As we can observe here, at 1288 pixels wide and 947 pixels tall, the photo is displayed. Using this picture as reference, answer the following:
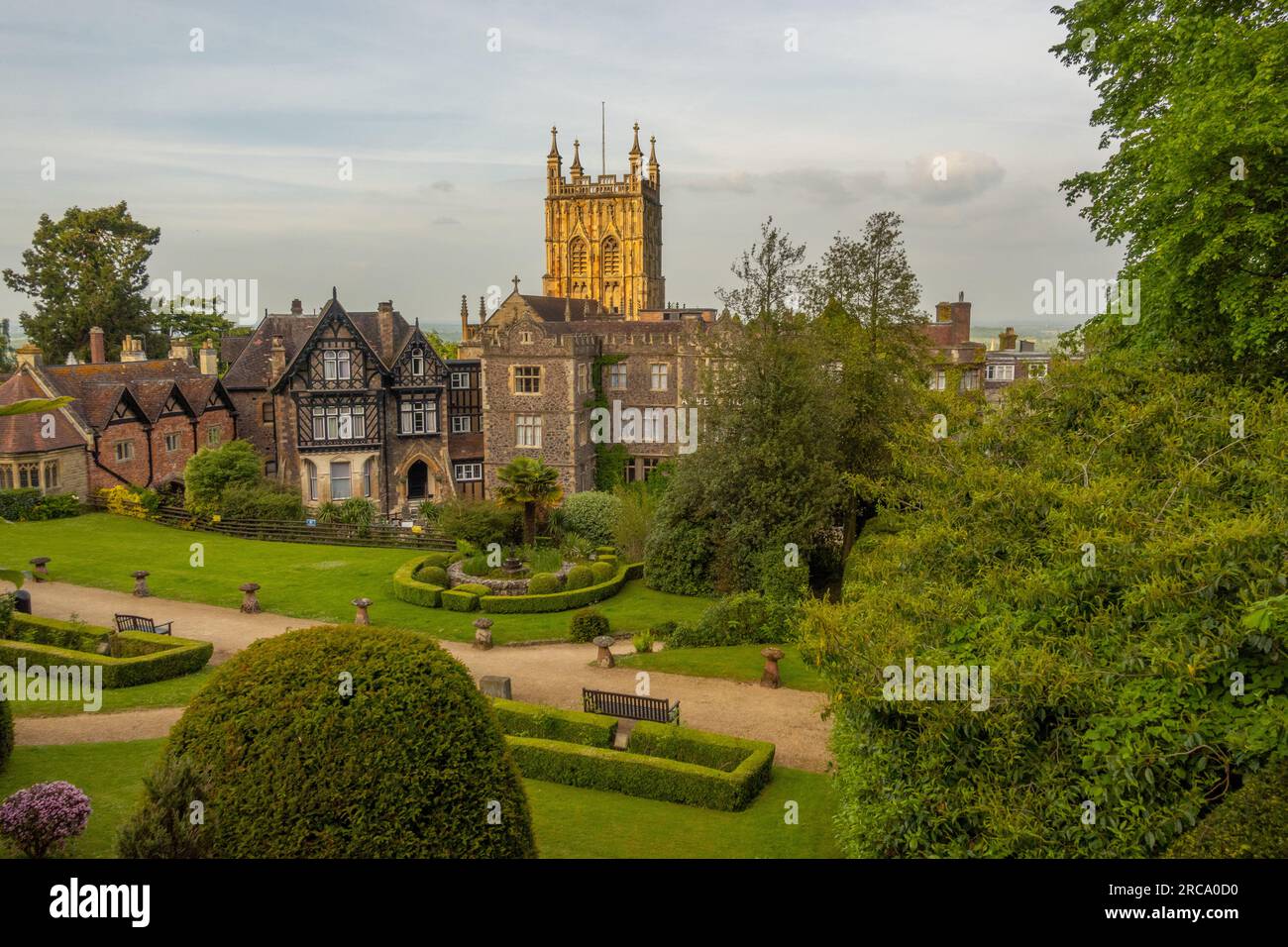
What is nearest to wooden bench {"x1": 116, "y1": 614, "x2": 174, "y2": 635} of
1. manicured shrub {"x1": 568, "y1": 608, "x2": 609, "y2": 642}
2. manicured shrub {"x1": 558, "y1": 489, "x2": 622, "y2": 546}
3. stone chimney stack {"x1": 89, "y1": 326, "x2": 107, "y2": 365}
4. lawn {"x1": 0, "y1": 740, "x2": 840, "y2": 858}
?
lawn {"x1": 0, "y1": 740, "x2": 840, "y2": 858}

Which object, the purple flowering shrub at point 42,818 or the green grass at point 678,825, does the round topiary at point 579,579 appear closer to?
the green grass at point 678,825

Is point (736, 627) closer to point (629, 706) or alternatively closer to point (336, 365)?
point (629, 706)

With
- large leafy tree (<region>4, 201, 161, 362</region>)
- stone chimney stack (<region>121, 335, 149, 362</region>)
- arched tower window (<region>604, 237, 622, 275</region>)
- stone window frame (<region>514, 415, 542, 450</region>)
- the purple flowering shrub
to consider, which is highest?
arched tower window (<region>604, 237, 622, 275</region>)

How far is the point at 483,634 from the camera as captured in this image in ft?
80.7

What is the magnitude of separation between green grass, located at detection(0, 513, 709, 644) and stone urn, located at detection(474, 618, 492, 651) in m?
0.79

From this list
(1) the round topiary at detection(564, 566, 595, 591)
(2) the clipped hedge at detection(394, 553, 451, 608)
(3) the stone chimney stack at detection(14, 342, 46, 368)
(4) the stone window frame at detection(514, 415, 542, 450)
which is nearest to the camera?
(2) the clipped hedge at detection(394, 553, 451, 608)

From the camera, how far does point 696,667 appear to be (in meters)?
22.3

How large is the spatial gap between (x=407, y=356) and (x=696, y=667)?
28.0 meters

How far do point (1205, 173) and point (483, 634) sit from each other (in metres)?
18.8

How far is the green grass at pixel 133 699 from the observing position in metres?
18.5

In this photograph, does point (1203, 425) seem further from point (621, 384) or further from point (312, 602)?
point (621, 384)

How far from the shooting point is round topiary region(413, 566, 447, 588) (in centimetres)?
2983

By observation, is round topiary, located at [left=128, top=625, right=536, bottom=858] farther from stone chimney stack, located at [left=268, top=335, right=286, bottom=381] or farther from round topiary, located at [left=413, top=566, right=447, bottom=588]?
stone chimney stack, located at [left=268, top=335, right=286, bottom=381]

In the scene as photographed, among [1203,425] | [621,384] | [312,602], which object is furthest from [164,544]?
[1203,425]
